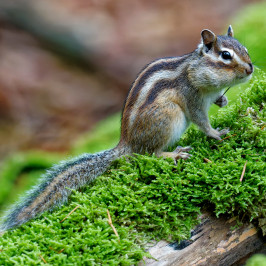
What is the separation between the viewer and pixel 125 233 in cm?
300

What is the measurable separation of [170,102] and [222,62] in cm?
58

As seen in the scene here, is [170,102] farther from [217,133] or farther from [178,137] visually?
[217,133]

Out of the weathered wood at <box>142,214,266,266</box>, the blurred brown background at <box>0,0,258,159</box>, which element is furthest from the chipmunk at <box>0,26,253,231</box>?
the blurred brown background at <box>0,0,258,159</box>

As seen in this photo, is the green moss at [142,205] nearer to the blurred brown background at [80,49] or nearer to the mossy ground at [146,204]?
the mossy ground at [146,204]

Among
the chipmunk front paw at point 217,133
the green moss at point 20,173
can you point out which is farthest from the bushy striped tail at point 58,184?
the green moss at point 20,173

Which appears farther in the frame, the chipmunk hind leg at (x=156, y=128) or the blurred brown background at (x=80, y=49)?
the blurred brown background at (x=80, y=49)

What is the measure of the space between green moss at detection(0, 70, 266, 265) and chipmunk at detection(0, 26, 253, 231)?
0.19 metres

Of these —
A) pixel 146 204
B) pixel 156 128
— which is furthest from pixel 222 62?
pixel 146 204

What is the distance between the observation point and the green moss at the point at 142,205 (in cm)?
288

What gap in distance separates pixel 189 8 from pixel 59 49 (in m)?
4.67

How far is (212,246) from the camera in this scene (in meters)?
3.10

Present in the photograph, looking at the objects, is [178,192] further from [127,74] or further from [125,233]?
[127,74]

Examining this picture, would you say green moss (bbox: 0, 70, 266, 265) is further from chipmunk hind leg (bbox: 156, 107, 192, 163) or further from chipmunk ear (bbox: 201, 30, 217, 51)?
chipmunk ear (bbox: 201, 30, 217, 51)

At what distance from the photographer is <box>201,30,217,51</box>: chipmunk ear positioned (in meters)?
3.84
